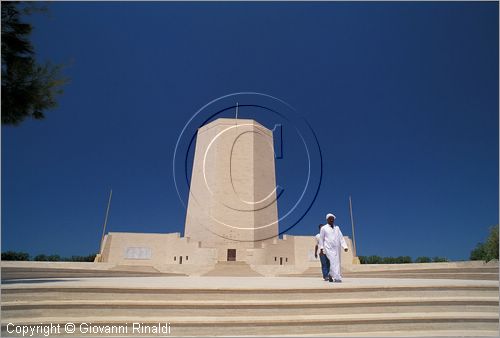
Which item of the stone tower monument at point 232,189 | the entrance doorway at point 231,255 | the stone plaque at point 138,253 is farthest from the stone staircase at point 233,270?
the stone plaque at point 138,253

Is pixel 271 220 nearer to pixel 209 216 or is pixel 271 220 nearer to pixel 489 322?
pixel 209 216

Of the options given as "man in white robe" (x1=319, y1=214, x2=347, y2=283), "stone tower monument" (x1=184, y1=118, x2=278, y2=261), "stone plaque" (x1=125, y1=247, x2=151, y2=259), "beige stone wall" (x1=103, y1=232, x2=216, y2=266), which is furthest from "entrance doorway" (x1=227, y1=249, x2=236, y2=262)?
"man in white robe" (x1=319, y1=214, x2=347, y2=283)

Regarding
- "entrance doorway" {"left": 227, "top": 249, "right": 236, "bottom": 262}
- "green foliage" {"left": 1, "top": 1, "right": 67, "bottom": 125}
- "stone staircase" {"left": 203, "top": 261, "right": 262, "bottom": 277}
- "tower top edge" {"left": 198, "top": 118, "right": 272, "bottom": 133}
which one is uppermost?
"tower top edge" {"left": 198, "top": 118, "right": 272, "bottom": 133}

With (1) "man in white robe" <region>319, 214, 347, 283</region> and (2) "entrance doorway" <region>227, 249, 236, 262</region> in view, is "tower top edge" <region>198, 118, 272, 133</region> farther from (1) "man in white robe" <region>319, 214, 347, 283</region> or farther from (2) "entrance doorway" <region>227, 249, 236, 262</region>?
(1) "man in white robe" <region>319, 214, 347, 283</region>

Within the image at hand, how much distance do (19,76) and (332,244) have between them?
660 cm

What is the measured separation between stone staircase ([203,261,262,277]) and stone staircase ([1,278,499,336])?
13.0 meters

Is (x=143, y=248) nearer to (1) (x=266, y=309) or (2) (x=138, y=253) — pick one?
(2) (x=138, y=253)

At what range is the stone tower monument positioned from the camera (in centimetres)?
2339

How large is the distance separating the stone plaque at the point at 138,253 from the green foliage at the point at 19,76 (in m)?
18.9

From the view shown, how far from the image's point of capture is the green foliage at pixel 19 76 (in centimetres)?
613

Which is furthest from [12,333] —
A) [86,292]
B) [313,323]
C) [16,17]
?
[16,17]

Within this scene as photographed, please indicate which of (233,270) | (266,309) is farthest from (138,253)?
(266,309)

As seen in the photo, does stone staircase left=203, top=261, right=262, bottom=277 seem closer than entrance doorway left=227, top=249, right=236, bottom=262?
Yes

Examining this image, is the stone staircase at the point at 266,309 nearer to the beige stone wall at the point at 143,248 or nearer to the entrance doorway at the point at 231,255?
the entrance doorway at the point at 231,255
